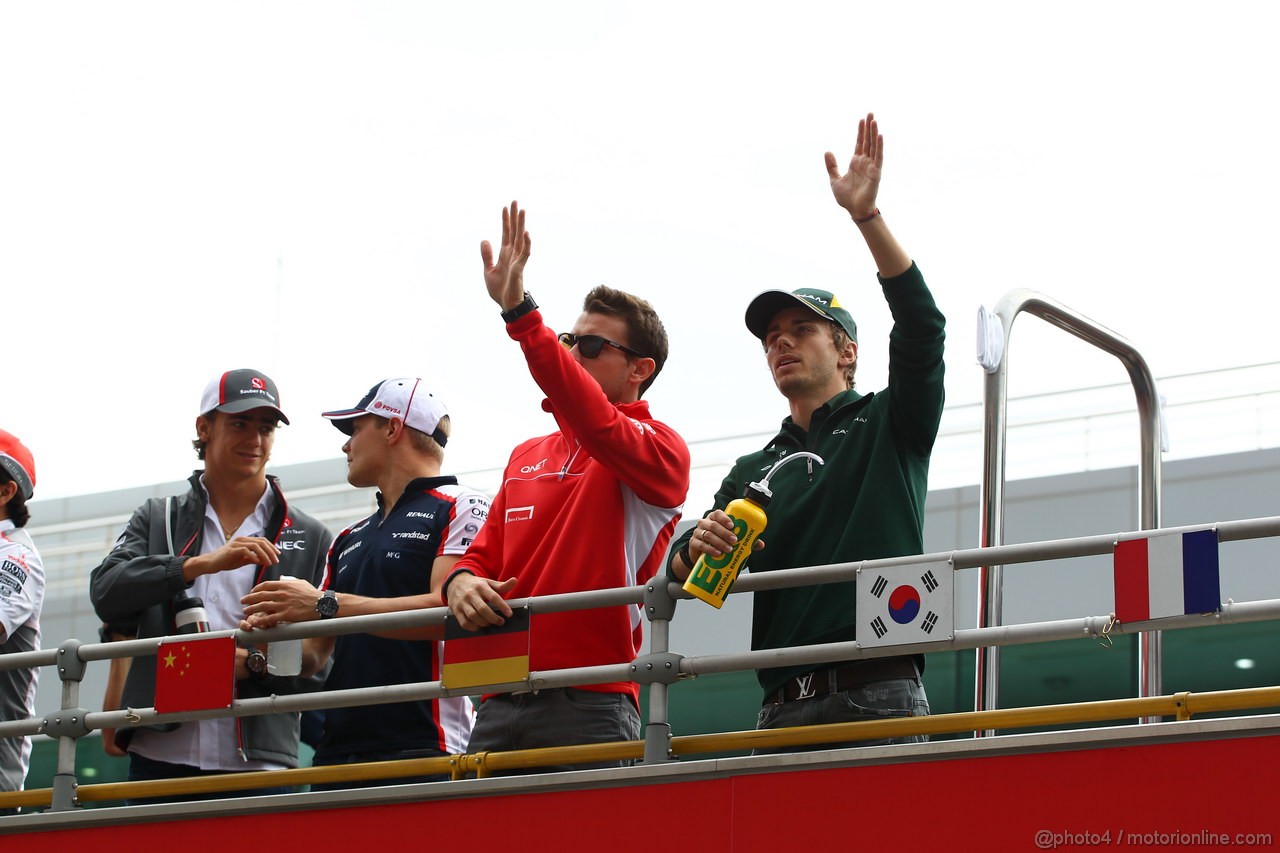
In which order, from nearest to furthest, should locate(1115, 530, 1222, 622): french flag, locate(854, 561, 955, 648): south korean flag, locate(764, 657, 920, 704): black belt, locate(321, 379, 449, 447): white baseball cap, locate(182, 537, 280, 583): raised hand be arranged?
locate(1115, 530, 1222, 622): french flag → locate(854, 561, 955, 648): south korean flag → locate(764, 657, 920, 704): black belt → locate(182, 537, 280, 583): raised hand → locate(321, 379, 449, 447): white baseball cap

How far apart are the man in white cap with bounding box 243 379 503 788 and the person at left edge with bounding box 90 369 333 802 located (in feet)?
0.63

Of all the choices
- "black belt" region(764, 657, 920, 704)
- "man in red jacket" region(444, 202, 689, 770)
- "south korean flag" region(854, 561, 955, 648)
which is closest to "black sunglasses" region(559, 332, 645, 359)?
"man in red jacket" region(444, 202, 689, 770)

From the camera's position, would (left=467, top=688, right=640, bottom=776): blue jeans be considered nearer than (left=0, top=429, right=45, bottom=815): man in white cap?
Yes

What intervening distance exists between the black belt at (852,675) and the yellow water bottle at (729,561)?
0.34 m

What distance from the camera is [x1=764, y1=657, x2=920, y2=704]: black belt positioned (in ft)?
13.1

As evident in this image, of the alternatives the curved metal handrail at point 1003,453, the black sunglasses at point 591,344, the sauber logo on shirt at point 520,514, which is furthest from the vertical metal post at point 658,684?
the black sunglasses at point 591,344

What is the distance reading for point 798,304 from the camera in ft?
15.1

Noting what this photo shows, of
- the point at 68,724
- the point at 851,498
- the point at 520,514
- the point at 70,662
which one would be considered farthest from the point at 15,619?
the point at 851,498

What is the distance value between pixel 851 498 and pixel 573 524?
0.75m

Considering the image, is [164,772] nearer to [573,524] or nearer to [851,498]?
[573,524]

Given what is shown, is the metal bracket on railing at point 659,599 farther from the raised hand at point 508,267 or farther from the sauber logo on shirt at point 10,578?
the sauber logo on shirt at point 10,578

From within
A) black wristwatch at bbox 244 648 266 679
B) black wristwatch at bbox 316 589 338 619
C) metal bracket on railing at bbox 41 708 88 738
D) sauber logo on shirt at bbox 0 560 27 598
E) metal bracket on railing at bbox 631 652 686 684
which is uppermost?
sauber logo on shirt at bbox 0 560 27 598

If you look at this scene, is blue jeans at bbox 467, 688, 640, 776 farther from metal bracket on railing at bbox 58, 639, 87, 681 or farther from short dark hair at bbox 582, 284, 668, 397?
metal bracket on railing at bbox 58, 639, 87, 681

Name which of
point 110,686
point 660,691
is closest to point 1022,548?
point 660,691
